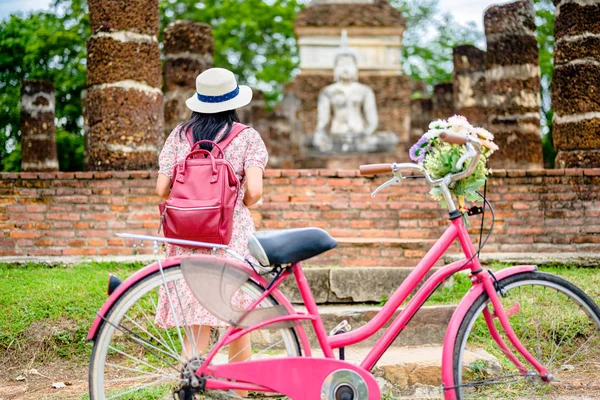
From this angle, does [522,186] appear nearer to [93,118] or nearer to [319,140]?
[93,118]

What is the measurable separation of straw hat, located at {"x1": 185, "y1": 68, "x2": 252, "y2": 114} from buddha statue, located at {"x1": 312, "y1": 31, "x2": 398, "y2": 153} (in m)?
11.6

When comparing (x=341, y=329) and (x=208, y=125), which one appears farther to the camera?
(x=208, y=125)

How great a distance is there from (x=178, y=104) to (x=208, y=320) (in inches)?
251

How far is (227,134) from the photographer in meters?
→ 3.22

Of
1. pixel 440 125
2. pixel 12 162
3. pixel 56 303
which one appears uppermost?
pixel 12 162

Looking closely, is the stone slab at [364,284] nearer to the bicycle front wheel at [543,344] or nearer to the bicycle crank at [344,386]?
the bicycle front wheel at [543,344]

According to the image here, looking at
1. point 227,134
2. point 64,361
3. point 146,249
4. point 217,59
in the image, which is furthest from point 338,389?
point 217,59

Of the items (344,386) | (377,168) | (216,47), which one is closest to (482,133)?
(377,168)

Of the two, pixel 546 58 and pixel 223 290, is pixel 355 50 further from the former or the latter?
pixel 223 290

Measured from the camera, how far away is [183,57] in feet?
29.0

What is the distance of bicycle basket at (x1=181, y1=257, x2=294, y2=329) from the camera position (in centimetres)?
265

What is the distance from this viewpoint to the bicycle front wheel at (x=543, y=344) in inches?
110

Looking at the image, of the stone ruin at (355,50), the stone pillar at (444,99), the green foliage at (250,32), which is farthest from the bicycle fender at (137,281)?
the green foliage at (250,32)

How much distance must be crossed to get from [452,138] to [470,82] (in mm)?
8651
